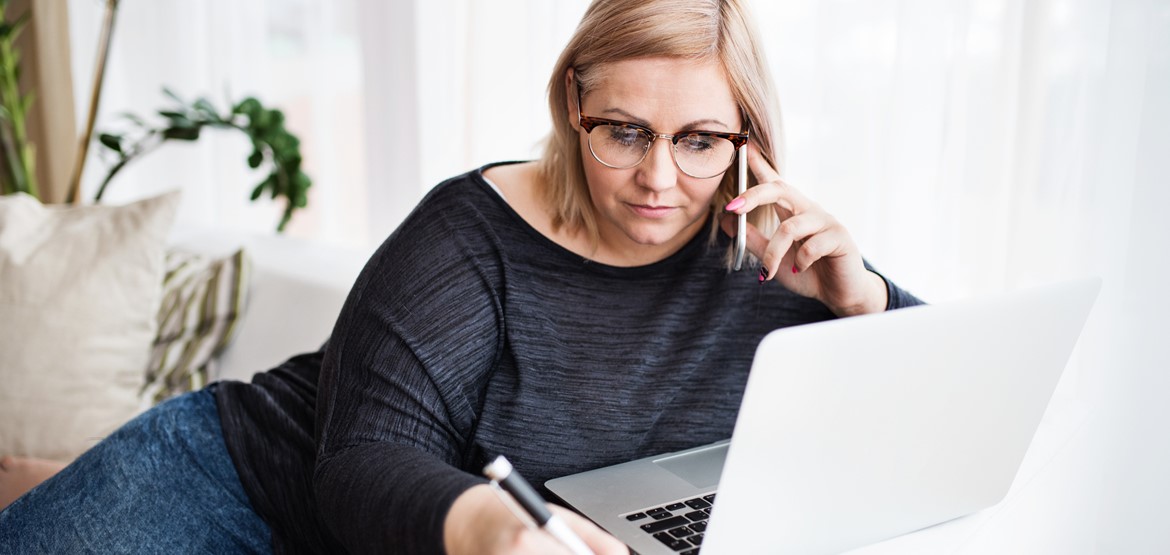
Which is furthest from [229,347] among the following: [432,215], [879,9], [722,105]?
[879,9]

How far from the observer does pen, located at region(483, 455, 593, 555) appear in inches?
22.9

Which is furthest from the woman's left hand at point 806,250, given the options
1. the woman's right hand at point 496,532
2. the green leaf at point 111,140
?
the green leaf at point 111,140

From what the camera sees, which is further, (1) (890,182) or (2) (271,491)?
(1) (890,182)

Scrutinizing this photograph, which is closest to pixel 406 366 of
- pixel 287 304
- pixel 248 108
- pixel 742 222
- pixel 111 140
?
pixel 742 222

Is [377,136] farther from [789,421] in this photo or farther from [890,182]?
[789,421]

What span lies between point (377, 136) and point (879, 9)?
151 cm

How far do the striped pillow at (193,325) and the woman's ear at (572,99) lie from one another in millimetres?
997

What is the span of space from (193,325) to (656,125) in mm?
1209

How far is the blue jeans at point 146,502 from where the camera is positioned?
105 cm

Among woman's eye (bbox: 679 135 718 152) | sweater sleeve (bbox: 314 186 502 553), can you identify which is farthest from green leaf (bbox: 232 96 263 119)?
woman's eye (bbox: 679 135 718 152)

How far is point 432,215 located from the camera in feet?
3.50

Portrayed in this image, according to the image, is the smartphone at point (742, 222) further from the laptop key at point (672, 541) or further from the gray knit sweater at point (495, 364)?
the laptop key at point (672, 541)

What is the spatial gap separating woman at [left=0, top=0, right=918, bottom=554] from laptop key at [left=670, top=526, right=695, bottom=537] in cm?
24

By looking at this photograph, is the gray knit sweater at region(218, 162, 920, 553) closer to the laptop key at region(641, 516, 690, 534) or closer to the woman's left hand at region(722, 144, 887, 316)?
the woman's left hand at region(722, 144, 887, 316)
